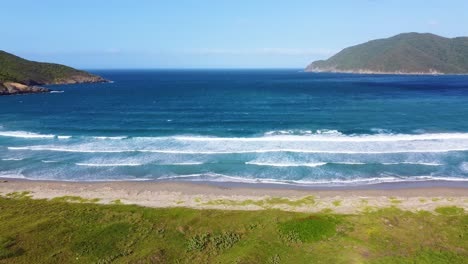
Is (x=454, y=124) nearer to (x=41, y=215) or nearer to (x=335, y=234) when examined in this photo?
(x=335, y=234)

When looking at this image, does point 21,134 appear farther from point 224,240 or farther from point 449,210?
point 449,210

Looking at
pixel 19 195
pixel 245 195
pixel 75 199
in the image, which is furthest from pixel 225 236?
pixel 19 195

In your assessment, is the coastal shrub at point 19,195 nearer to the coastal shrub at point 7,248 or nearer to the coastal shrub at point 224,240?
the coastal shrub at point 7,248

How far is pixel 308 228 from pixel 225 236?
5316 millimetres

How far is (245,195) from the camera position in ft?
95.4

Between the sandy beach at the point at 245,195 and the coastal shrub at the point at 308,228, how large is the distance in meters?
2.49

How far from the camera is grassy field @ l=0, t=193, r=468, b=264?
19.0 metres

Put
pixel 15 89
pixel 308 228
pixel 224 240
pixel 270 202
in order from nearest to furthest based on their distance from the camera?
pixel 224 240 < pixel 308 228 < pixel 270 202 < pixel 15 89

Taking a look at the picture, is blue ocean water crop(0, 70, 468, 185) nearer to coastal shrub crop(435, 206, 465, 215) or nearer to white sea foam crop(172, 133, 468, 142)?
white sea foam crop(172, 133, 468, 142)

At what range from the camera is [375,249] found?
1955 centimetres

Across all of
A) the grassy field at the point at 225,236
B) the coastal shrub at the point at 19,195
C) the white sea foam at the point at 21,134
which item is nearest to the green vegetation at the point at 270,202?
the grassy field at the point at 225,236

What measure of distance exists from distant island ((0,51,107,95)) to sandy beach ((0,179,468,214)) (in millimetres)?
84588

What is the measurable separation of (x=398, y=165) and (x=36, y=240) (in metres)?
33.1

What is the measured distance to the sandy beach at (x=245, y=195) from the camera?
26.3 meters
